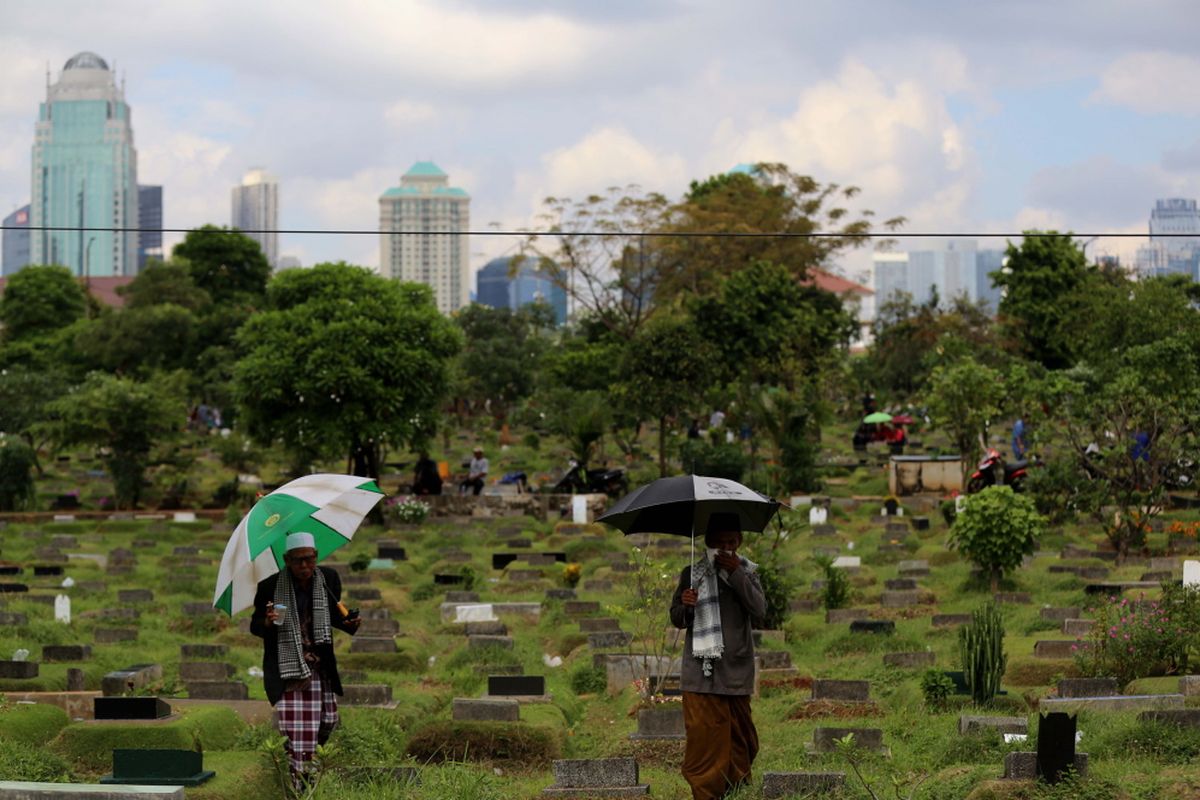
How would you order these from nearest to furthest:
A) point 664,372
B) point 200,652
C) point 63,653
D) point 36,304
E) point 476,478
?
point 63,653 < point 200,652 < point 476,478 < point 664,372 < point 36,304

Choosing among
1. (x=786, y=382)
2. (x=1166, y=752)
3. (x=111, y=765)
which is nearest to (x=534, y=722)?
(x=111, y=765)

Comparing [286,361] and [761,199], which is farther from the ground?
[761,199]

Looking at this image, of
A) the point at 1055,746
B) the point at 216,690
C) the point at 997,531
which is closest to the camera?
→ the point at 1055,746

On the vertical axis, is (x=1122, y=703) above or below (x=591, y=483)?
below

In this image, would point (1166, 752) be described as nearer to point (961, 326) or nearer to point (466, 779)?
point (466, 779)

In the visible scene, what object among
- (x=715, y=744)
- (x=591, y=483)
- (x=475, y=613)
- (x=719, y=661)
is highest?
(x=591, y=483)

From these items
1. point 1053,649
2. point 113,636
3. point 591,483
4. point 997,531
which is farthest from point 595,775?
point 591,483

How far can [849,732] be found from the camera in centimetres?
1020

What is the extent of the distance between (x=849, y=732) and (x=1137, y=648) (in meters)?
3.02

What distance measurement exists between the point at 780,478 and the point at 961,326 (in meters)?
20.4

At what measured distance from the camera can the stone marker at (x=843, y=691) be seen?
1215 cm

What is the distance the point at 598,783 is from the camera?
902cm

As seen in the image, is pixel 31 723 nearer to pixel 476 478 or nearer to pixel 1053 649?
pixel 1053 649

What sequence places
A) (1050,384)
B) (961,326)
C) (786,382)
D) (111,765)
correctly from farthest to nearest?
(961,326), (786,382), (1050,384), (111,765)
